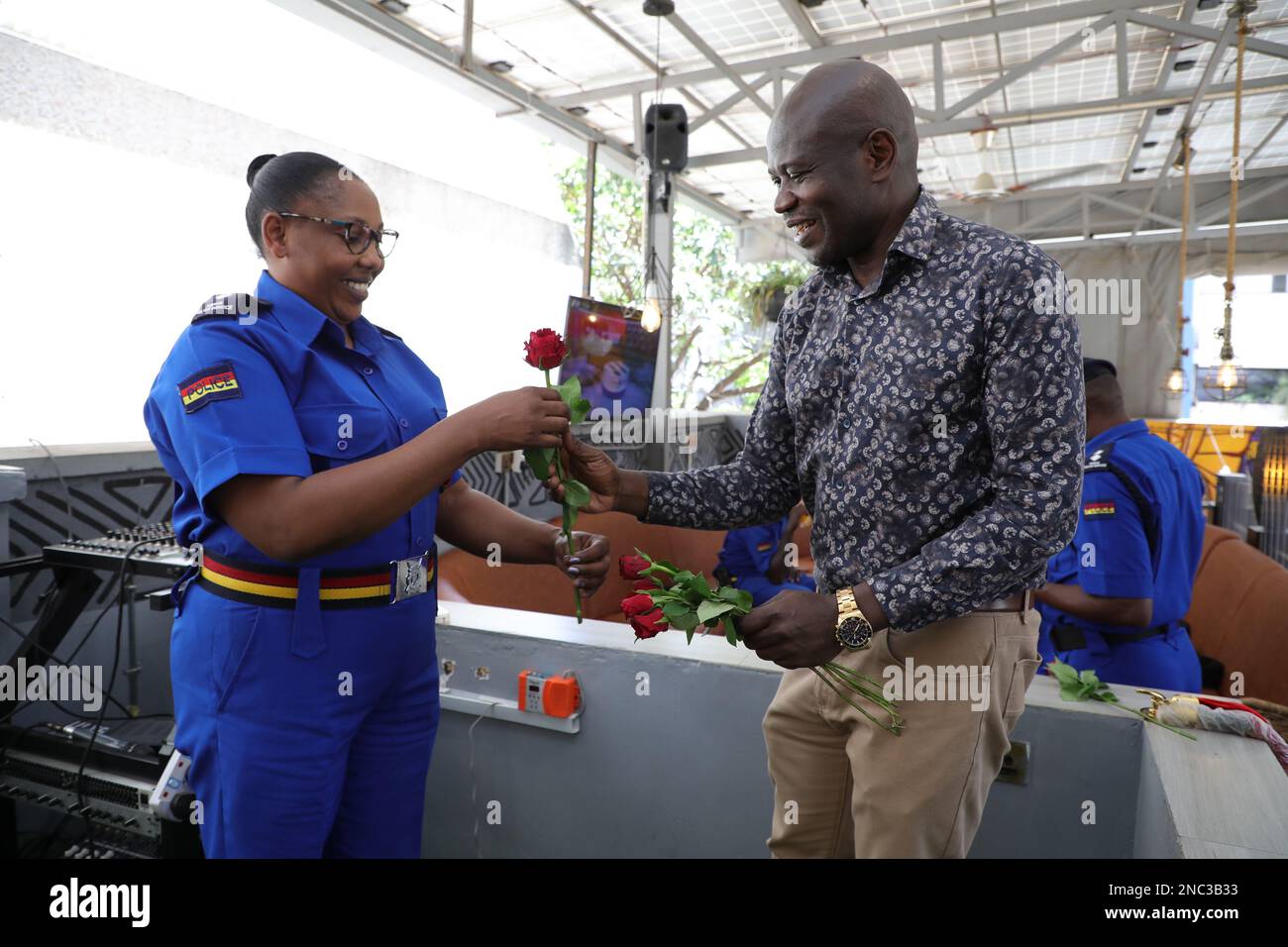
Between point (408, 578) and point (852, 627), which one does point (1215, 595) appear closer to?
point (852, 627)

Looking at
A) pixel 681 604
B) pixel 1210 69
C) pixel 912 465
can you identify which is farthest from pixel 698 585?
pixel 1210 69

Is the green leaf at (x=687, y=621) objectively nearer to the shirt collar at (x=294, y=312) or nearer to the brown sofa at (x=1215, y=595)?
the shirt collar at (x=294, y=312)

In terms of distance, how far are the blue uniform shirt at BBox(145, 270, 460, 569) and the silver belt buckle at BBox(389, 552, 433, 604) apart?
0.02m

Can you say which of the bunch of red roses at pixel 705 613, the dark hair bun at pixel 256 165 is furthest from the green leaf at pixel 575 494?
the dark hair bun at pixel 256 165

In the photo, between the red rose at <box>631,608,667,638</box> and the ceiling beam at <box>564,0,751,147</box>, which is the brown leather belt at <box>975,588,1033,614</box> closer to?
the red rose at <box>631,608,667,638</box>

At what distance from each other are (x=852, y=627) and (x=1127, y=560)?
1.64m

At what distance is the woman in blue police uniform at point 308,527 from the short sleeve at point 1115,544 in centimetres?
180

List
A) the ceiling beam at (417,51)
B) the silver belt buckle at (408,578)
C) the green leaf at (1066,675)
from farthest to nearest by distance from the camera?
the ceiling beam at (417,51)
the green leaf at (1066,675)
the silver belt buckle at (408,578)

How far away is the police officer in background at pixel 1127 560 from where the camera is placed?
8.08 ft

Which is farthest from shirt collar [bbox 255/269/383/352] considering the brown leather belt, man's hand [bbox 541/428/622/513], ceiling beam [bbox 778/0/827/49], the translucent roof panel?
ceiling beam [bbox 778/0/827/49]

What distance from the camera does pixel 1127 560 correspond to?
2.45 metres

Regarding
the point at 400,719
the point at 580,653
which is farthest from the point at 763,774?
the point at 400,719

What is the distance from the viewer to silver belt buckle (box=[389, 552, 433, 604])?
1547 millimetres

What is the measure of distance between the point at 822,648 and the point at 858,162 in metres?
0.74
